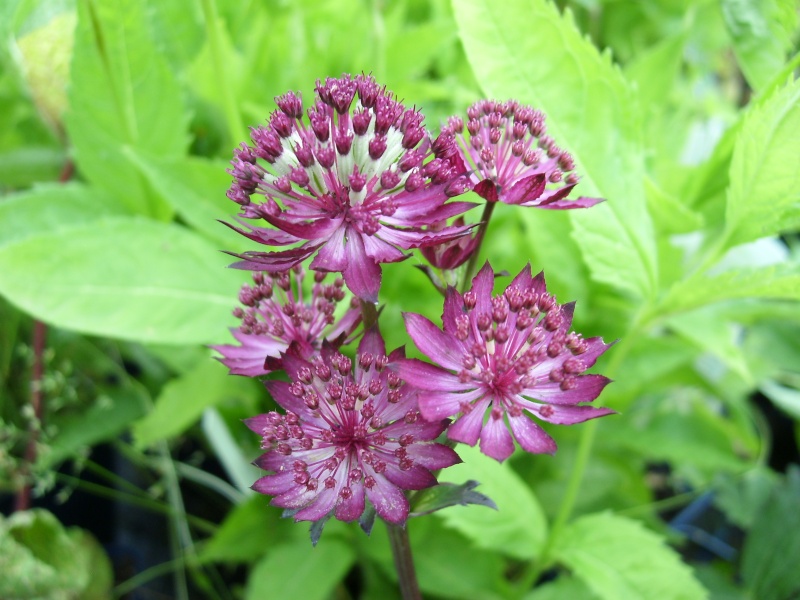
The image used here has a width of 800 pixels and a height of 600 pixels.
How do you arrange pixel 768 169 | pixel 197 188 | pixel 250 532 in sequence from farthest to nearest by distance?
pixel 250 532 → pixel 197 188 → pixel 768 169

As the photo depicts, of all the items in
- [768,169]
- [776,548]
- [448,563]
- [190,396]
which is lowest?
[776,548]

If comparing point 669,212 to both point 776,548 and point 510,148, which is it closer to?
point 510,148

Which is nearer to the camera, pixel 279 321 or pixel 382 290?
pixel 279 321

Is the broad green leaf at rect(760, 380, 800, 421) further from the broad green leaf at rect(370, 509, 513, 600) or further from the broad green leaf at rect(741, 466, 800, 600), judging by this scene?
the broad green leaf at rect(370, 509, 513, 600)

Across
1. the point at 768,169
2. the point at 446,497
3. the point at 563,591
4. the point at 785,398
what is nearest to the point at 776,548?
the point at 785,398

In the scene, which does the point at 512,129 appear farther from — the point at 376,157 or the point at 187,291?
the point at 187,291
